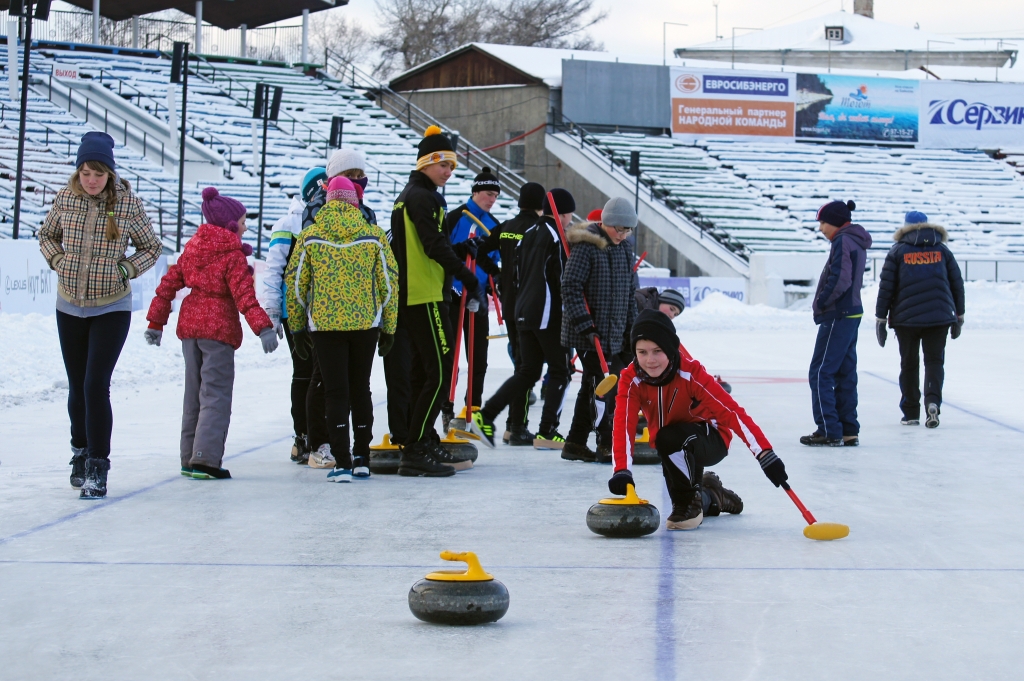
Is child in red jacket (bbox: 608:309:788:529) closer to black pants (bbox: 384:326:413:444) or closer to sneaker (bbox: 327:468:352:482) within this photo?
sneaker (bbox: 327:468:352:482)

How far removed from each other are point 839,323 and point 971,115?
3867cm

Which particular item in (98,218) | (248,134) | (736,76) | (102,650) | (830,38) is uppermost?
(830,38)

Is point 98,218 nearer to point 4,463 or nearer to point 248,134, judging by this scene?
point 4,463

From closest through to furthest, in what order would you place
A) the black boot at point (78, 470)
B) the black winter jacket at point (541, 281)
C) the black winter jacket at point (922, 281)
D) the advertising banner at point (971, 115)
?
the black boot at point (78, 470)
the black winter jacket at point (541, 281)
the black winter jacket at point (922, 281)
the advertising banner at point (971, 115)

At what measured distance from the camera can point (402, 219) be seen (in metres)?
Result: 6.82

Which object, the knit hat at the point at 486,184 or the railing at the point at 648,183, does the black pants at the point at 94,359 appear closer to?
the knit hat at the point at 486,184

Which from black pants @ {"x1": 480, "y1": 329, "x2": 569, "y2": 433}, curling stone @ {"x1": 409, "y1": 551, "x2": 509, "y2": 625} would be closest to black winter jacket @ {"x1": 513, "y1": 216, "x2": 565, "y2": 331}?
black pants @ {"x1": 480, "y1": 329, "x2": 569, "y2": 433}

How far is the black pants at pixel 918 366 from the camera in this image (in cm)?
929

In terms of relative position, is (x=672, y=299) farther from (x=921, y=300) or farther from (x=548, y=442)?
(x=921, y=300)

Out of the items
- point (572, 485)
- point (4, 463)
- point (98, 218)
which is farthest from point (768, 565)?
point (4, 463)

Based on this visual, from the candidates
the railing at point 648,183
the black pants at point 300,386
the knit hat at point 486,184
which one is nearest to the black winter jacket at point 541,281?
the knit hat at point 486,184

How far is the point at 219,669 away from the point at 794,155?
39.4m

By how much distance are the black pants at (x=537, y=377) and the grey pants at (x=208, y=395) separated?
1973 mm

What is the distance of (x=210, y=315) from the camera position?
6477mm
